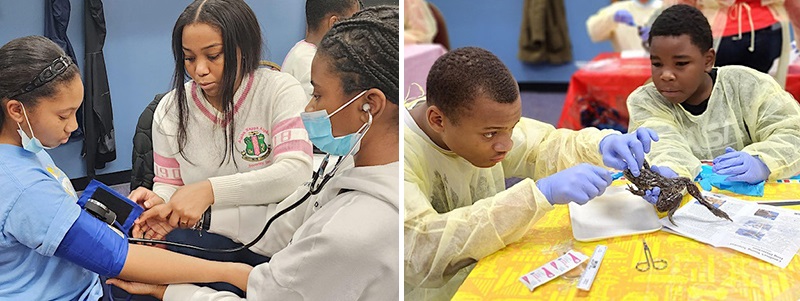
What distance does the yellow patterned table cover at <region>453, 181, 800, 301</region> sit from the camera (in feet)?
3.32

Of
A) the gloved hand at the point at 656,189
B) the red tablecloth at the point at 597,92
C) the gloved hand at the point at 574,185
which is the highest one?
the gloved hand at the point at 574,185

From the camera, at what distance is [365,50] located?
1004mm

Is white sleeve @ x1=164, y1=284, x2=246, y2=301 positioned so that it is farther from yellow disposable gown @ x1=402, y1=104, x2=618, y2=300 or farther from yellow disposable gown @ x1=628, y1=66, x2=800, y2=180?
yellow disposable gown @ x1=628, y1=66, x2=800, y2=180

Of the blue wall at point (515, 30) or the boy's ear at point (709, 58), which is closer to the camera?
the boy's ear at point (709, 58)

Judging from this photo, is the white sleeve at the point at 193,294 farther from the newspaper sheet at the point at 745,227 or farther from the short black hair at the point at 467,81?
the newspaper sheet at the point at 745,227

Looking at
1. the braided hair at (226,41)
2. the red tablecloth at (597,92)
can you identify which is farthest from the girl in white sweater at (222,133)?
the red tablecloth at (597,92)

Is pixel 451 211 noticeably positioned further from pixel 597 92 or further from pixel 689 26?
pixel 597 92

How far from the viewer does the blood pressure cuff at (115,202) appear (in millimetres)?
961

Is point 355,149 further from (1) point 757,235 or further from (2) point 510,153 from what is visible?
(1) point 757,235

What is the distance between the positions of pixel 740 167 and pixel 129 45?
1.04 m

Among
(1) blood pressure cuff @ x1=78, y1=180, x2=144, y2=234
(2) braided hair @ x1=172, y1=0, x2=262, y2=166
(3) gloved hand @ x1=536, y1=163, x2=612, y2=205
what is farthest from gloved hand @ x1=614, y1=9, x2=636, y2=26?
(1) blood pressure cuff @ x1=78, y1=180, x2=144, y2=234

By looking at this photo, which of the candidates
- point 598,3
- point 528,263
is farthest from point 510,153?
point 598,3

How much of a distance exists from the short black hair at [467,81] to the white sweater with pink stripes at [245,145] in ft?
0.74

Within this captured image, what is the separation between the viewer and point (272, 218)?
41.8 inches
